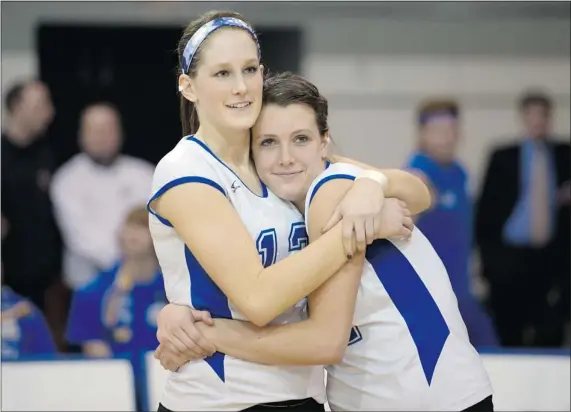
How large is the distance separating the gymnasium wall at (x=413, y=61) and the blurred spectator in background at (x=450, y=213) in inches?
45.8

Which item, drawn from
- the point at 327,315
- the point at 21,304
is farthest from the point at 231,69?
the point at 21,304

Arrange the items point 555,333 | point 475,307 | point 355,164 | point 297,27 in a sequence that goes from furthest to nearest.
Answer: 1. point 297,27
2. point 555,333
3. point 475,307
4. point 355,164

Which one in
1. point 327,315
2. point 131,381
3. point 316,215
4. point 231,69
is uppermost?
point 231,69

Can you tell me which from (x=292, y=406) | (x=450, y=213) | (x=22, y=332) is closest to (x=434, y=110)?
(x=450, y=213)

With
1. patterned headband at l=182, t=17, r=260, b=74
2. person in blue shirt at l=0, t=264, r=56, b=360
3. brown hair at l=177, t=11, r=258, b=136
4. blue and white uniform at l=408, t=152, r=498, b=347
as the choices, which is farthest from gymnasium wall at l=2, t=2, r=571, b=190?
patterned headband at l=182, t=17, r=260, b=74

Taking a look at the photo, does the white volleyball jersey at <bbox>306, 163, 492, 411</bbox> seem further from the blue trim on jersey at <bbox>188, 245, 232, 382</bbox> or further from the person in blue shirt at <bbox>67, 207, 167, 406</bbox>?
the person in blue shirt at <bbox>67, 207, 167, 406</bbox>

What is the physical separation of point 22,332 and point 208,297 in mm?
2611

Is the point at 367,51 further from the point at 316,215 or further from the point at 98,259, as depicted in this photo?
the point at 316,215

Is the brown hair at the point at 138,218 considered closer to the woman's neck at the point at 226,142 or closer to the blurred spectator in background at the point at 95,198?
the blurred spectator in background at the point at 95,198

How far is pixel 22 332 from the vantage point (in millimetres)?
4984

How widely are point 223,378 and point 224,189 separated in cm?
49

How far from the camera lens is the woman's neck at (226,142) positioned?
272 centimetres

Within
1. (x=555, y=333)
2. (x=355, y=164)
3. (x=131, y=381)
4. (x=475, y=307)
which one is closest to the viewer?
(x=355, y=164)

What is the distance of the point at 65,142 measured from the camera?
7684 mm
